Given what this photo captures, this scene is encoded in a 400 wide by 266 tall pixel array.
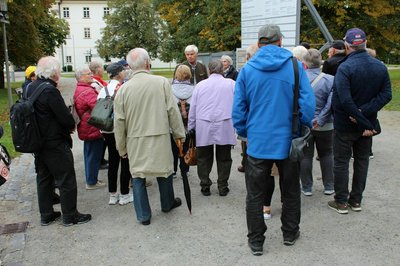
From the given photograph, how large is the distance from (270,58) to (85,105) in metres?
2.89

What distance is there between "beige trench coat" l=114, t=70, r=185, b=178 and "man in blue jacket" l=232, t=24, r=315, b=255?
951 millimetres

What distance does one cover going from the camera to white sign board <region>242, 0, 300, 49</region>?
28.2ft

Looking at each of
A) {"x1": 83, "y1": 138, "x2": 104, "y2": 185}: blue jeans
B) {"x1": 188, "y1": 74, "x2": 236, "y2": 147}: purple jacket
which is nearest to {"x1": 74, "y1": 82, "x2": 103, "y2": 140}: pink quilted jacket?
{"x1": 83, "y1": 138, "x2": 104, "y2": 185}: blue jeans

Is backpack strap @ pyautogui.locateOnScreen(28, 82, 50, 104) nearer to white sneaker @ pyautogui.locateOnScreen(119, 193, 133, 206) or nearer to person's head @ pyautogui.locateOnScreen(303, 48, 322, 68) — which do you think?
white sneaker @ pyautogui.locateOnScreen(119, 193, 133, 206)

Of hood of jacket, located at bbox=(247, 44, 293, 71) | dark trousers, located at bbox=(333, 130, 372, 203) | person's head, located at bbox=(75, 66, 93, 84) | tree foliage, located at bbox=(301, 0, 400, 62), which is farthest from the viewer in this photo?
tree foliage, located at bbox=(301, 0, 400, 62)

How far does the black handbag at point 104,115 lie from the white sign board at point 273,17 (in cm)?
486

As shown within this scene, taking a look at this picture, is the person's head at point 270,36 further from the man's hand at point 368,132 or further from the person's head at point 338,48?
the person's head at point 338,48

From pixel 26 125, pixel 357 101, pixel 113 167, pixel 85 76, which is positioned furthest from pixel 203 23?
pixel 26 125

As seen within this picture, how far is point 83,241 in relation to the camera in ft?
14.1

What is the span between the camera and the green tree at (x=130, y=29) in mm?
54969

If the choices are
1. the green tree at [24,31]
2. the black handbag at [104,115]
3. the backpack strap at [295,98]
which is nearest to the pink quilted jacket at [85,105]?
the black handbag at [104,115]

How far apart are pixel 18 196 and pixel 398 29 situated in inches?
709

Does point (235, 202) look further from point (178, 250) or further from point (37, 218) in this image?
point (37, 218)

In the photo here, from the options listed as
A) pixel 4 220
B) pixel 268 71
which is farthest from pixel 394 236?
pixel 4 220
